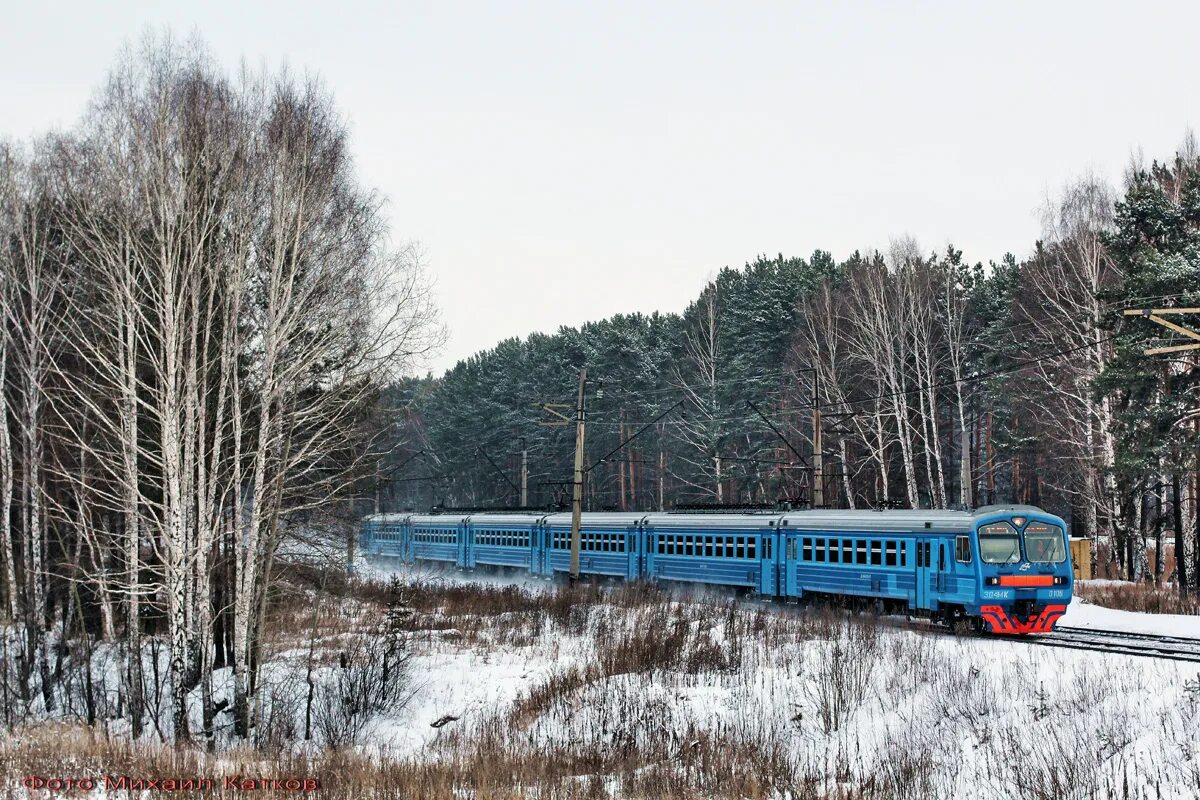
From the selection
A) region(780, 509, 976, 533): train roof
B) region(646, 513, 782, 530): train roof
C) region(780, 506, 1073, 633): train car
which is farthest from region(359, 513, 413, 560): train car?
region(780, 506, 1073, 633): train car

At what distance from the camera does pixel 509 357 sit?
7881 centimetres

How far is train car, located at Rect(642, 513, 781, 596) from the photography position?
77.9 ft

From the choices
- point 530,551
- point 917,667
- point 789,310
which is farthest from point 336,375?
point 789,310

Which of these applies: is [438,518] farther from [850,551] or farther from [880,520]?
[880,520]

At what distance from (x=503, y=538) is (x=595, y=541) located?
20.9 feet

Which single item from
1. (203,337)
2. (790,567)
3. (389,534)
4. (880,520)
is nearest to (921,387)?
(790,567)

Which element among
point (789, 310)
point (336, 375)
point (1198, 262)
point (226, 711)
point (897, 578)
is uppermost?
point (789, 310)

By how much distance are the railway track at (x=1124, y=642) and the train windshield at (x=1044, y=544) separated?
1.34 meters

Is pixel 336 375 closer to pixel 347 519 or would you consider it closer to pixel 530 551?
pixel 347 519

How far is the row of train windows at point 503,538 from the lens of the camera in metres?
34.6

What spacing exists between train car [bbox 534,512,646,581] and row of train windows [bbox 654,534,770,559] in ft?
3.93

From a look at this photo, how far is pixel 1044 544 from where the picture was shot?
18625mm

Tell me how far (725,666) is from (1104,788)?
723 centimetres

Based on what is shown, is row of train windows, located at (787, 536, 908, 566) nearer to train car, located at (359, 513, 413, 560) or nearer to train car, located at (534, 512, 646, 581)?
train car, located at (534, 512, 646, 581)
